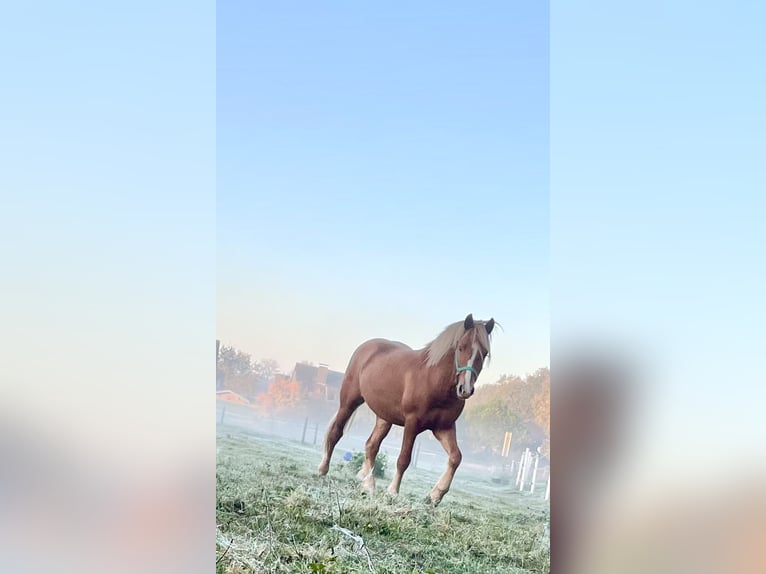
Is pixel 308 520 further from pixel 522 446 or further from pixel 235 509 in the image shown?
pixel 522 446

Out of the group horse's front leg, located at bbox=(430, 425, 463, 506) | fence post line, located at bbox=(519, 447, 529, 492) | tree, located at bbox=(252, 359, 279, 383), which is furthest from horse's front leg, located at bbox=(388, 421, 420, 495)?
tree, located at bbox=(252, 359, 279, 383)

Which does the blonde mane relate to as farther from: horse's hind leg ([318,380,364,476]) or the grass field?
the grass field

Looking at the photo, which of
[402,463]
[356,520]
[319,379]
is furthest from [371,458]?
[319,379]

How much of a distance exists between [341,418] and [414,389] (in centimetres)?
30

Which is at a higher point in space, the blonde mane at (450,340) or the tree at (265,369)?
the blonde mane at (450,340)

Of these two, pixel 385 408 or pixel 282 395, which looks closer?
pixel 282 395

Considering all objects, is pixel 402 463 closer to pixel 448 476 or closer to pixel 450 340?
pixel 448 476

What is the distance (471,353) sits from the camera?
2.66 m

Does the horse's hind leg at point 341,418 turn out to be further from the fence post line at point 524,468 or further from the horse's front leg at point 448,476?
the fence post line at point 524,468

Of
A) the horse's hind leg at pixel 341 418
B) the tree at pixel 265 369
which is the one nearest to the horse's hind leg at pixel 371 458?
the horse's hind leg at pixel 341 418

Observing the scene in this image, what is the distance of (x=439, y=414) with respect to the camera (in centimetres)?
266

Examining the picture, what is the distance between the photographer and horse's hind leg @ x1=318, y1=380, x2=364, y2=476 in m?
2.63

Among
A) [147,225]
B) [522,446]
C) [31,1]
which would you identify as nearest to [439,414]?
[522,446]

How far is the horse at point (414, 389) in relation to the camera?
2645mm
